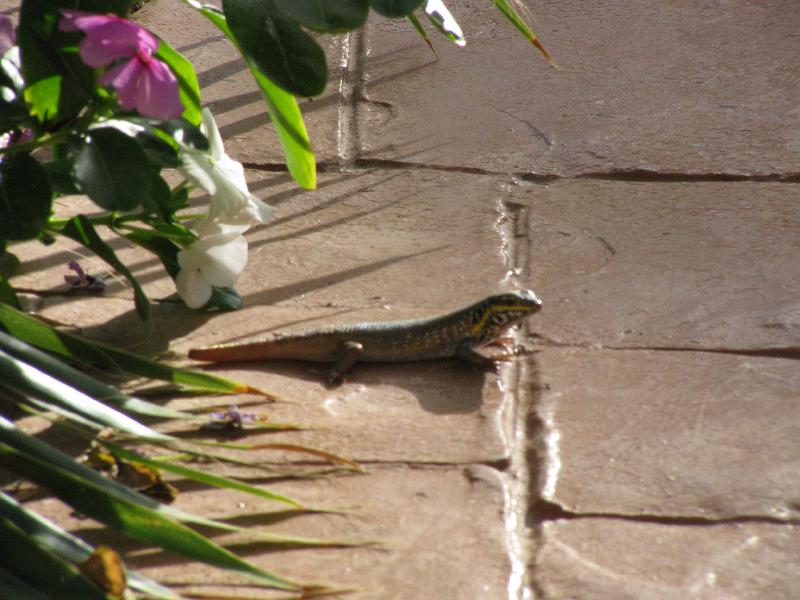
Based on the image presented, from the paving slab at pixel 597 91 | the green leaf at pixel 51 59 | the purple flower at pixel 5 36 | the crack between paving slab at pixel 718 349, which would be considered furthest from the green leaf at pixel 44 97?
the paving slab at pixel 597 91

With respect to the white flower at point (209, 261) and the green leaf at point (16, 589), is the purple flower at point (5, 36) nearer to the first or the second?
the white flower at point (209, 261)

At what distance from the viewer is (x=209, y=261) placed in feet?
11.3

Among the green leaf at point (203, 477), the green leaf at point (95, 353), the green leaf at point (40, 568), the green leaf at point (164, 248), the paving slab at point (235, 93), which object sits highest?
the paving slab at point (235, 93)

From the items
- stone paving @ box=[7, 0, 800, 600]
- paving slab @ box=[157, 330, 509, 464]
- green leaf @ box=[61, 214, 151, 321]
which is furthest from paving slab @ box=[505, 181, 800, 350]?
green leaf @ box=[61, 214, 151, 321]

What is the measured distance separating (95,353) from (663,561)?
59.0 inches

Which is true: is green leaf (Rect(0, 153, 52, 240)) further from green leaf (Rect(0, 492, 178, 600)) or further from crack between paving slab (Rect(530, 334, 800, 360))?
crack between paving slab (Rect(530, 334, 800, 360))

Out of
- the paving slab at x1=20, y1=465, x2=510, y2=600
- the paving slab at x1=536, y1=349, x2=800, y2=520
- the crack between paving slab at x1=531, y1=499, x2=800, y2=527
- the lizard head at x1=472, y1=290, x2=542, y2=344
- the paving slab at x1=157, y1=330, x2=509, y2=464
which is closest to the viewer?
the paving slab at x1=20, y1=465, x2=510, y2=600

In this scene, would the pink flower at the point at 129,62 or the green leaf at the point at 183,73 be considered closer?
the pink flower at the point at 129,62

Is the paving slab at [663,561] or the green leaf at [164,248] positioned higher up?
the green leaf at [164,248]

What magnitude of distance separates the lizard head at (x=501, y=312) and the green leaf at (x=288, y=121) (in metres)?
0.71

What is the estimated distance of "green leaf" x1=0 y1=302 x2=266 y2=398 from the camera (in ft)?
9.61

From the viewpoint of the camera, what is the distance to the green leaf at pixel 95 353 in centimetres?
293

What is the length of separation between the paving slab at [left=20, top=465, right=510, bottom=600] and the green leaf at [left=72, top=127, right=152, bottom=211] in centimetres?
75

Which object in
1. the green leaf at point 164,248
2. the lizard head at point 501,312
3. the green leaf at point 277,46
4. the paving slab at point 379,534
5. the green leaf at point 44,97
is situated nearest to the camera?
the green leaf at point 277,46
